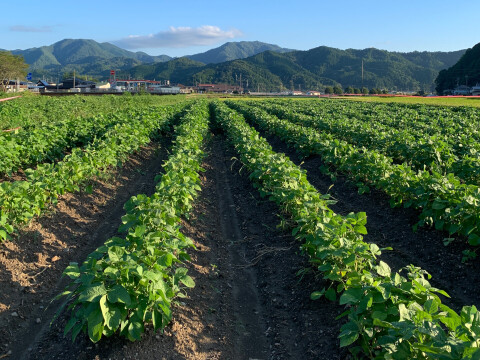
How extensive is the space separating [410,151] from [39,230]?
953 cm

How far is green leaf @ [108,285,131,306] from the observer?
131 inches

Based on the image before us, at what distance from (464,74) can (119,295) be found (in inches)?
3939

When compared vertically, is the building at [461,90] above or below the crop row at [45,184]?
above

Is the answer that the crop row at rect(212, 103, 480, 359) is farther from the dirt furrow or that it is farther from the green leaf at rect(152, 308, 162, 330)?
the dirt furrow

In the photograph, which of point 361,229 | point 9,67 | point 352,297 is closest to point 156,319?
point 352,297

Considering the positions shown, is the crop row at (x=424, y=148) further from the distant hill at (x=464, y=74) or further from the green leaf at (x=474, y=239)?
the distant hill at (x=464, y=74)

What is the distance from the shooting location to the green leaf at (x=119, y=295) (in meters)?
3.32

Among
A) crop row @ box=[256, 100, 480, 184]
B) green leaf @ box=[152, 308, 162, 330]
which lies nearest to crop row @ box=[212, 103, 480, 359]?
green leaf @ box=[152, 308, 162, 330]

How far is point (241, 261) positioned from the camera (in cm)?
674

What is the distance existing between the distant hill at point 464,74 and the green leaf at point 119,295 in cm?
Answer: 9483

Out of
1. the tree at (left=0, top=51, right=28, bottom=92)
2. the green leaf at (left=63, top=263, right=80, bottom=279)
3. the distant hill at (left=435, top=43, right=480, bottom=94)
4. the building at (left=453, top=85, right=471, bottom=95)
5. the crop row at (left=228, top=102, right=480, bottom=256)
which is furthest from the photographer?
the distant hill at (left=435, top=43, right=480, bottom=94)

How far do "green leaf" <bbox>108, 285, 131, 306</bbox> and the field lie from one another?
0.7 inches

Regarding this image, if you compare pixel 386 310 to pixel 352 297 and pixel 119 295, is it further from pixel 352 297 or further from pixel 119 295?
pixel 119 295

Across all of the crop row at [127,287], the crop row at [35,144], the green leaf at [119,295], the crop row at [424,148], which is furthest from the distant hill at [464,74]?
the green leaf at [119,295]
